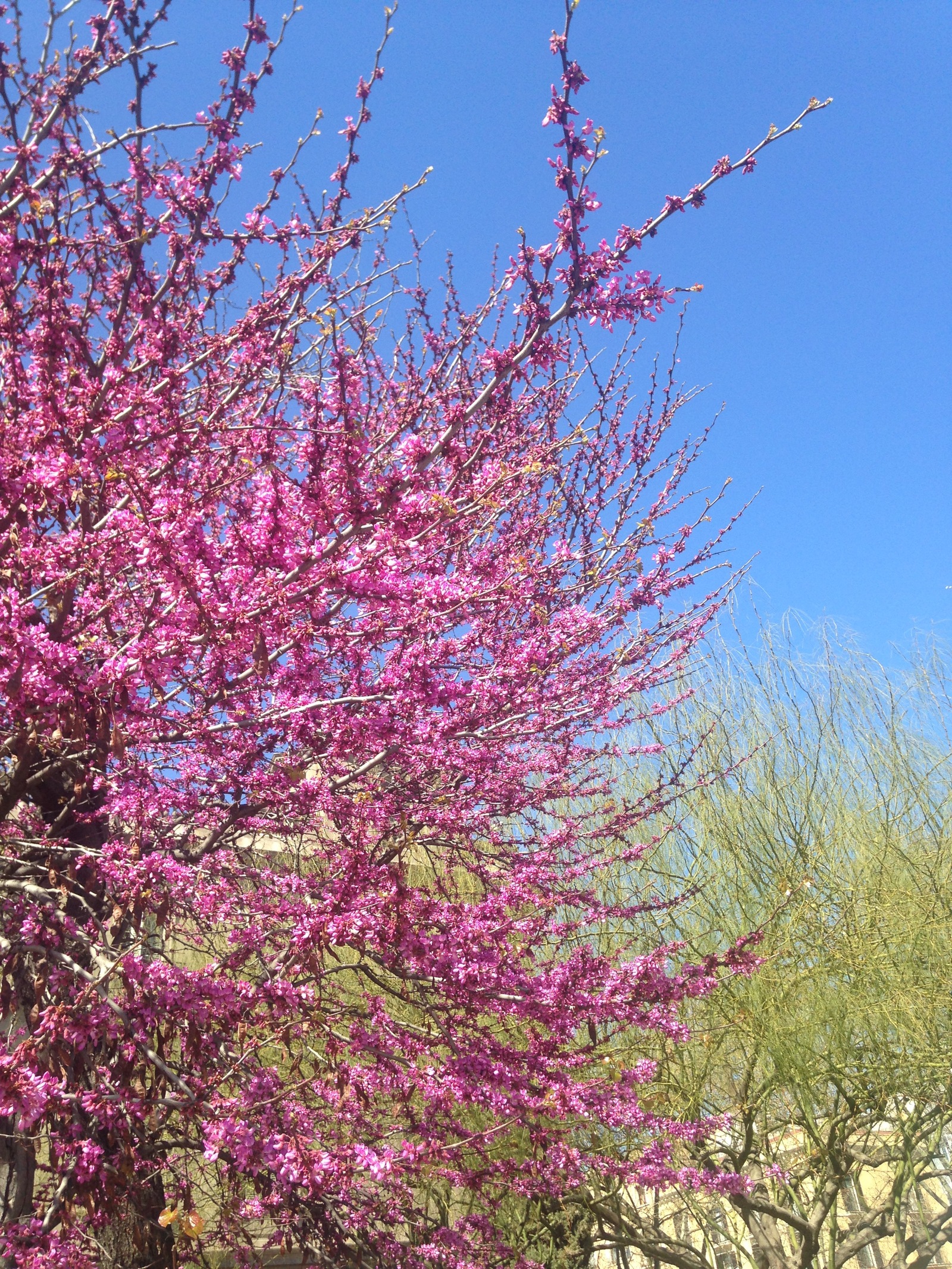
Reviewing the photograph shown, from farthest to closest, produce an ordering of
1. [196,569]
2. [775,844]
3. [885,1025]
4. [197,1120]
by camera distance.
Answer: [775,844] → [885,1025] → [197,1120] → [196,569]

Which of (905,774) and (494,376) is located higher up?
(905,774)

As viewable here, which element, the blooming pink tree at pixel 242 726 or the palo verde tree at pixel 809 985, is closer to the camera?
the blooming pink tree at pixel 242 726

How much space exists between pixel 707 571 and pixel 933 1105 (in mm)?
7004

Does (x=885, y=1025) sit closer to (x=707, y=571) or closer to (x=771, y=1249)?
(x=771, y=1249)

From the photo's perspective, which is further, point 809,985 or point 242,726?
point 809,985

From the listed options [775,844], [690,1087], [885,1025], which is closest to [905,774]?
[775,844]

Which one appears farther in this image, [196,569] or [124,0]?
[124,0]

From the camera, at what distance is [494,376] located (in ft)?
10.7

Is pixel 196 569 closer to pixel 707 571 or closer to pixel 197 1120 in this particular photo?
pixel 197 1120

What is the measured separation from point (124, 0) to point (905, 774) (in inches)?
397

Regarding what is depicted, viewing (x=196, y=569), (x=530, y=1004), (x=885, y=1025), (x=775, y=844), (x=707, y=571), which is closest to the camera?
(x=196, y=569)

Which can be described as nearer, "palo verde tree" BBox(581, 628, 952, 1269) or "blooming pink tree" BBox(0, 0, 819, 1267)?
"blooming pink tree" BBox(0, 0, 819, 1267)

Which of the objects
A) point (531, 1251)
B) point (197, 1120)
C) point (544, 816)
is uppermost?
point (544, 816)

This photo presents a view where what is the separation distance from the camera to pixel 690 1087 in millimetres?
8352
